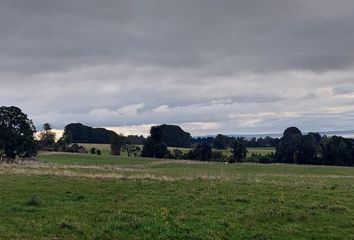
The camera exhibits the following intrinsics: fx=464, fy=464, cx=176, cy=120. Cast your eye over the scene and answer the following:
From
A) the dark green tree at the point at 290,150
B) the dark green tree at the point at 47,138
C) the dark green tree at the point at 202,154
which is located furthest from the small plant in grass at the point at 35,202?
the dark green tree at the point at 47,138

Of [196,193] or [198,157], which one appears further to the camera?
[198,157]

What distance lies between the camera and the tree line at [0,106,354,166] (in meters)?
84.2

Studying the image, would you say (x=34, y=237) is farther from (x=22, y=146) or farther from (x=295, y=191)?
(x=22, y=146)

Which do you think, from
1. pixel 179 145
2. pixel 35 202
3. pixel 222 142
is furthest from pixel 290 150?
pixel 35 202

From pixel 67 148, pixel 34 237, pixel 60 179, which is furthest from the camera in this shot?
pixel 67 148

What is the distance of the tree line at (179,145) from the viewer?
276 feet

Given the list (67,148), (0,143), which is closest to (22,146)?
(0,143)

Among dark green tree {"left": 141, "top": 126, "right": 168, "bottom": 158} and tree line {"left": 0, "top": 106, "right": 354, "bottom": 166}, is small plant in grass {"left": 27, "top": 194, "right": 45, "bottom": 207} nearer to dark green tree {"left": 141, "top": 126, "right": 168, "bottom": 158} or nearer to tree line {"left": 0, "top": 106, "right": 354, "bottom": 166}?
tree line {"left": 0, "top": 106, "right": 354, "bottom": 166}

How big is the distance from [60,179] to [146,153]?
9952cm

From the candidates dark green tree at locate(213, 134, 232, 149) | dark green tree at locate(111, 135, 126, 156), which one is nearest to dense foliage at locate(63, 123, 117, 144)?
dark green tree at locate(111, 135, 126, 156)

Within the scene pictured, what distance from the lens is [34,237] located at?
13195 mm

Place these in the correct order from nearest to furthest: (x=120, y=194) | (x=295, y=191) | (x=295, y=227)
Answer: (x=295, y=227)
(x=120, y=194)
(x=295, y=191)

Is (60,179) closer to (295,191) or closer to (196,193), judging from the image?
(196,193)

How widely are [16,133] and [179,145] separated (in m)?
102
